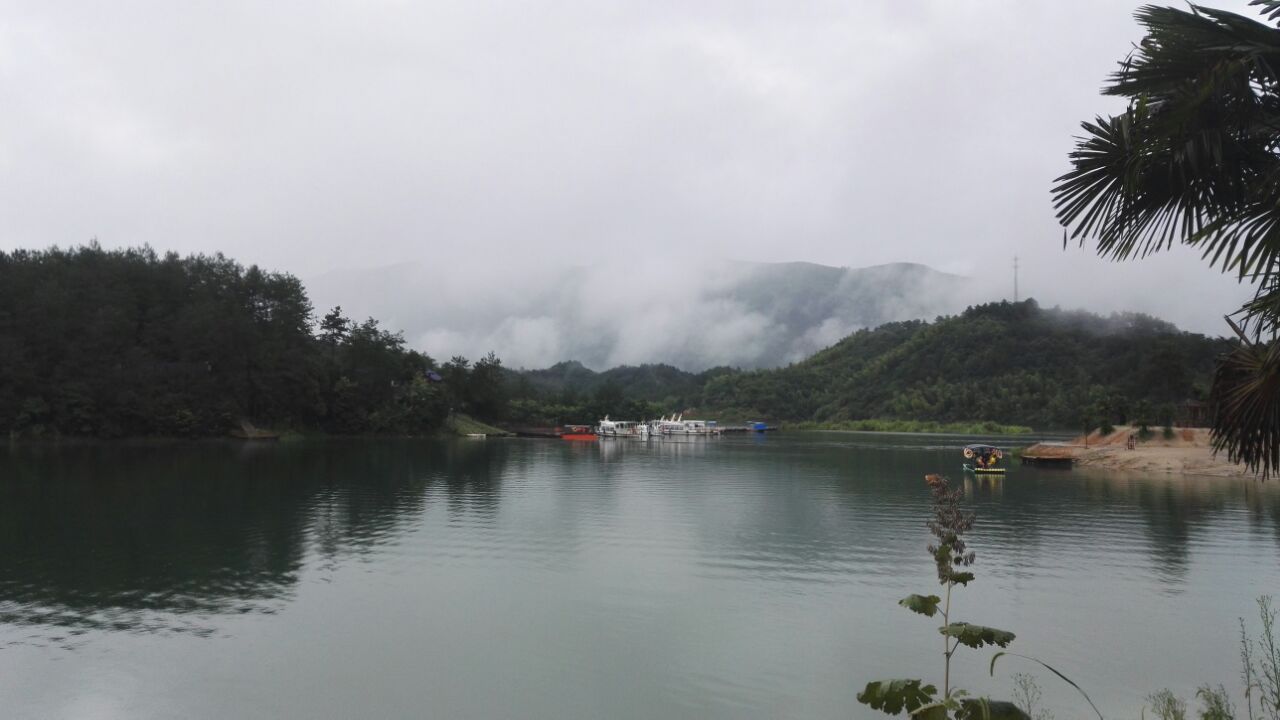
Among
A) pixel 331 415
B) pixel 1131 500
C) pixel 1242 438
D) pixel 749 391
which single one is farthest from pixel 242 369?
pixel 749 391

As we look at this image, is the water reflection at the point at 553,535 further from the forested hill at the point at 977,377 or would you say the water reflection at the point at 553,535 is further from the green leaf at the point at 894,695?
the forested hill at the point at 977,377

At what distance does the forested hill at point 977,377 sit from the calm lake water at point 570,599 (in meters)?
78.8

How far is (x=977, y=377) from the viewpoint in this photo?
143 m

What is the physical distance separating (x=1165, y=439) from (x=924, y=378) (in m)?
105

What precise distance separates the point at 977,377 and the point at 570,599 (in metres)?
142

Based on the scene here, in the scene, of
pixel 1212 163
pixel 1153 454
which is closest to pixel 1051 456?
pixel 1153 454

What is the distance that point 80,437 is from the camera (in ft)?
222

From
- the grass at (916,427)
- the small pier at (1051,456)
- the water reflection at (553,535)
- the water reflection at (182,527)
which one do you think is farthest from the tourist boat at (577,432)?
the water reflection at (553,535)

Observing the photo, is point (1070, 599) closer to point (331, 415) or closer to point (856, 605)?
point (856, 605)

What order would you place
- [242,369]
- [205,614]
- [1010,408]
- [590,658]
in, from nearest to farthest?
[590,658] < [205,614] < [242,369] < [1010,408]

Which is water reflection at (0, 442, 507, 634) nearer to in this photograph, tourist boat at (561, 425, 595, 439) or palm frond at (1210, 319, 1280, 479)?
palm frond at (1210, 319, 1280, 479)

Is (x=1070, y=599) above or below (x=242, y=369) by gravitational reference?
below

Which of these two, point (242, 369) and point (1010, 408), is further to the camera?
point (1010, 408)

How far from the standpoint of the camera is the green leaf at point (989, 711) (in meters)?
4.80
